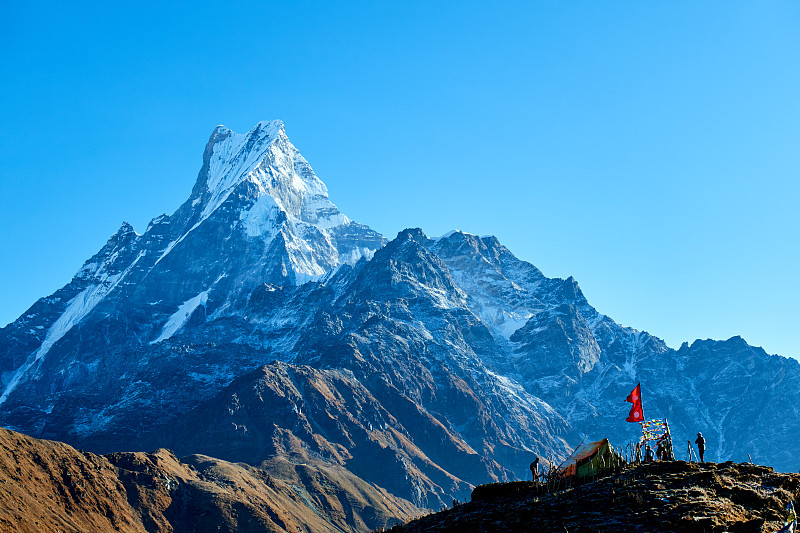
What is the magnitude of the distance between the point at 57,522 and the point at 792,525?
539ft

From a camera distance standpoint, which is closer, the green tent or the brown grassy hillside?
the brown grassy hillside

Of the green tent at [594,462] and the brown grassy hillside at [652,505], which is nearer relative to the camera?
the brown grassy hillside at [652,505]

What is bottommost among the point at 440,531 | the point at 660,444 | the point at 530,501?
the point at 440,531

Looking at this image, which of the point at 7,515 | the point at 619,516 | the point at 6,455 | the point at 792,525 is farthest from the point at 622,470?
the point at 6,455

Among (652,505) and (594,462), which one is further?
(594,462)

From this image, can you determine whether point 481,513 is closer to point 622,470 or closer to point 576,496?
point 576,496

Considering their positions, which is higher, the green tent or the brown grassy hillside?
the green tent

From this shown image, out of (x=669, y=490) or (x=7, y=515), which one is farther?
(x=7, y=515)

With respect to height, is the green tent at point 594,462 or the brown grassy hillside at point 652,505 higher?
the green tent at point 594,462

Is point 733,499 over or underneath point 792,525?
over

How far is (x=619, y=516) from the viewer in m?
44.9

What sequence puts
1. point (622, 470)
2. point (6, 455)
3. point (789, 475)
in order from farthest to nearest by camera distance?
point (6, 455) < point (622, 470) < point (789, 475)

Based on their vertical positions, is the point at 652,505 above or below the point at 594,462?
below

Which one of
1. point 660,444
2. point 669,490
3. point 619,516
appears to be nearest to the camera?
point 619,516
